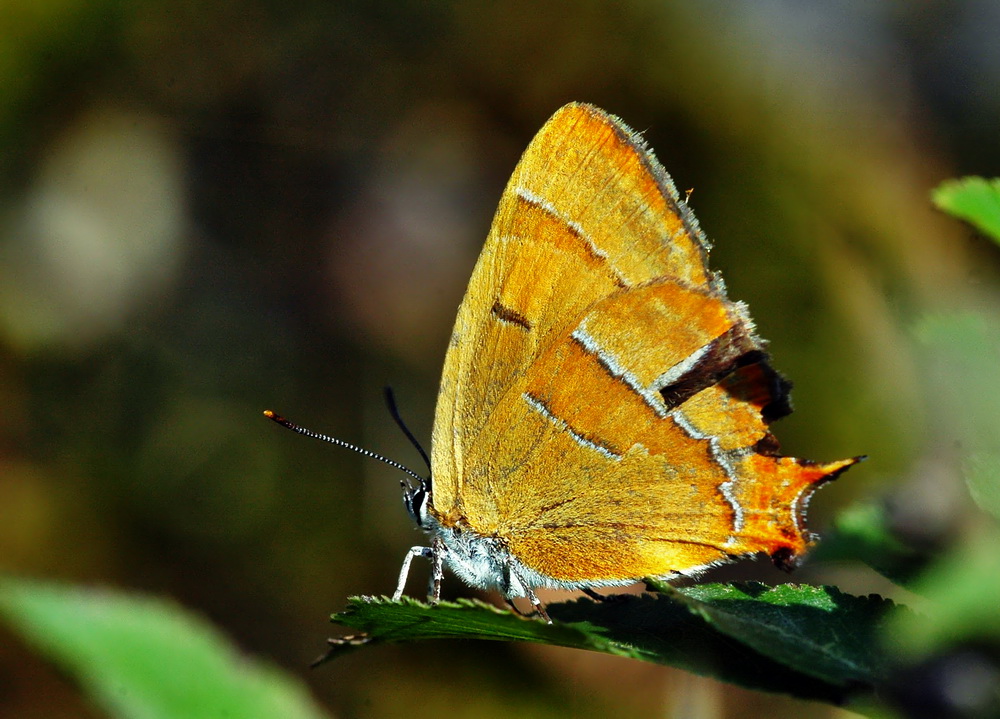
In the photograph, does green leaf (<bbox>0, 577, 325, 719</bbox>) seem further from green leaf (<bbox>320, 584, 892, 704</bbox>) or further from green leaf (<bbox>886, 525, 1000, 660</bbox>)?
green leaf (<bbox>886, 525, 1000, 660</bbox>)

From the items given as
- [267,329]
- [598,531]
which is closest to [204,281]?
[267,329]

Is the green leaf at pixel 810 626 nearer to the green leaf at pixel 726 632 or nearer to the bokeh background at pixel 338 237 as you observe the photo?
the green leaf at pixel 726 632

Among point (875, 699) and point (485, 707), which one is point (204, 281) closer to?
point (485, 707)

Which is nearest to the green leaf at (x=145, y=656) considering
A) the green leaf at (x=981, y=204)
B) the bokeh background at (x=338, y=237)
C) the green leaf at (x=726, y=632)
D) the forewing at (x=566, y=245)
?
the green leaf at (x=726, y=632)

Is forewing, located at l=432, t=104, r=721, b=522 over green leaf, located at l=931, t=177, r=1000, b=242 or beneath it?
over

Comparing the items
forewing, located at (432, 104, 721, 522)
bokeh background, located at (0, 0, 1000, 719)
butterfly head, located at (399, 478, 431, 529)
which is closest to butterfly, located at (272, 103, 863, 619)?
forewing, located at (432, 104, 721, 522)

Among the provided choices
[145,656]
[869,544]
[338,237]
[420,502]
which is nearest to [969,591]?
[869,544]

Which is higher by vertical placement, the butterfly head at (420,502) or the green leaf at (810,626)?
the butterfly head at (420,502)
